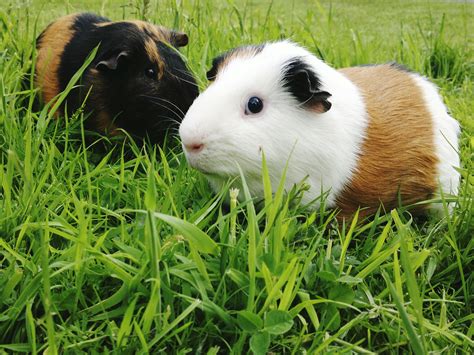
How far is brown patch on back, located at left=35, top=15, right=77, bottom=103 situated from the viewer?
113 inches

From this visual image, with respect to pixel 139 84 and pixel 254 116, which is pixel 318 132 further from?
pixel 139 84

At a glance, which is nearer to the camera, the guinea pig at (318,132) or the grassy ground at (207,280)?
the grassy ground at (207,280)

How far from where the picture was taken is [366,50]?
12.7 ft

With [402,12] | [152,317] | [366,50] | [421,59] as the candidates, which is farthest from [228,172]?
[402,12]

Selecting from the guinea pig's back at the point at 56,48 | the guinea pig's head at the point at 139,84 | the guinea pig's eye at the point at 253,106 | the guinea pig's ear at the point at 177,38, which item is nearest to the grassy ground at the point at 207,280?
the guinea pig's eye at the point at 253,106

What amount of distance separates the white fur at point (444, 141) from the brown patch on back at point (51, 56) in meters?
1.77

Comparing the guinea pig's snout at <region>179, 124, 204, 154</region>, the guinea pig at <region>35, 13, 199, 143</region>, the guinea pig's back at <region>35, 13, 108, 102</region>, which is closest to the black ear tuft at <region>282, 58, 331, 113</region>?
the guinea pig's snout at <region>179, 124, 204, 154</region>

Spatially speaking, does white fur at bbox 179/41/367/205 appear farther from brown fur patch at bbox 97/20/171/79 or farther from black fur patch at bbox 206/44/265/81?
brown fur patch at bbox 97/20/171/79

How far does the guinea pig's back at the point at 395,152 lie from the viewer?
215 centimetres

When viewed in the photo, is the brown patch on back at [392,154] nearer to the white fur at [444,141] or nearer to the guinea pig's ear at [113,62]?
the white fur at [444,141]

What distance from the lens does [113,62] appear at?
2.58m

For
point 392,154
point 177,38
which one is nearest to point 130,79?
point 177,38

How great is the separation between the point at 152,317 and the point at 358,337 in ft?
2.11

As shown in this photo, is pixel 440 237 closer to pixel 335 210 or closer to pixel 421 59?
pixel 335 210
